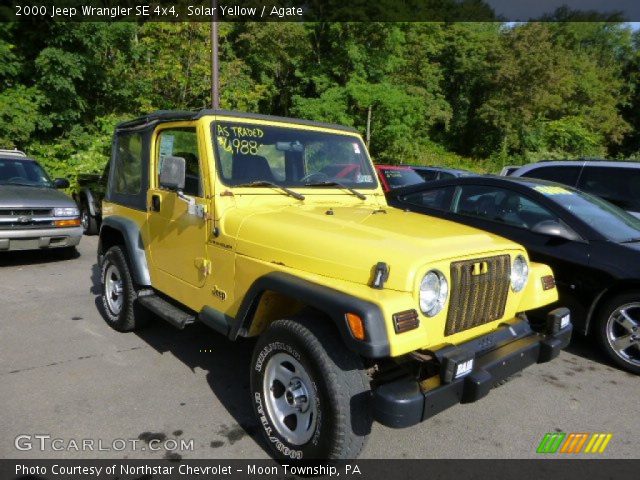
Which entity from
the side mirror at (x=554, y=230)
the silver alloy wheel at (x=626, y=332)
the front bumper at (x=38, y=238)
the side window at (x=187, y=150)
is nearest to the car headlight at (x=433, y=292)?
the side window at (x=187, y=150)

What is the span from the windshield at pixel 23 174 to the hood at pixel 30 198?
25 centimetres

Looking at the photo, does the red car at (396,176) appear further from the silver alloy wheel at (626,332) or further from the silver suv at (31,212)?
the silver alloy wheel at (626,332)

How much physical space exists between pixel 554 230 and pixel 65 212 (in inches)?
269

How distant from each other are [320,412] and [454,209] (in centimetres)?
344

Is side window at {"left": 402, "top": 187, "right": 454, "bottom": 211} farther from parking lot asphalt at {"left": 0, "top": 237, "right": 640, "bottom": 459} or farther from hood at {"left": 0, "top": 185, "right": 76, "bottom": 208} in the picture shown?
hood at {"left": 0, "top": 185, "right": 76, "bottom": 208}

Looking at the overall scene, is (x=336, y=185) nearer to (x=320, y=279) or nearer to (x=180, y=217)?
(x=180, y=217)

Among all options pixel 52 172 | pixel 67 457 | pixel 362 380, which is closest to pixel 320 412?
pixel 362 380

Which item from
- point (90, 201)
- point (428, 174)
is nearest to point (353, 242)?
point (90, 201)

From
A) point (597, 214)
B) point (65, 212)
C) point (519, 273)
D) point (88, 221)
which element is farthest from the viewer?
point (88, 221)

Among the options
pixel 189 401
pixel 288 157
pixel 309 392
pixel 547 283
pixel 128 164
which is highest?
pixel 288 157

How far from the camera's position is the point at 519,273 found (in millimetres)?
3025

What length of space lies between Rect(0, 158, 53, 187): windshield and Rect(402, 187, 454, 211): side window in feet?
20.6

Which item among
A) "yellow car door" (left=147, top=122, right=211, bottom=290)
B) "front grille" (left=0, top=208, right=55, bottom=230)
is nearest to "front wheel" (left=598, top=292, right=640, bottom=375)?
"yellow car door" (left=147, top=122, right=211, bottom=290)

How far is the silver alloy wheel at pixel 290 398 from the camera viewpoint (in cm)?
252
